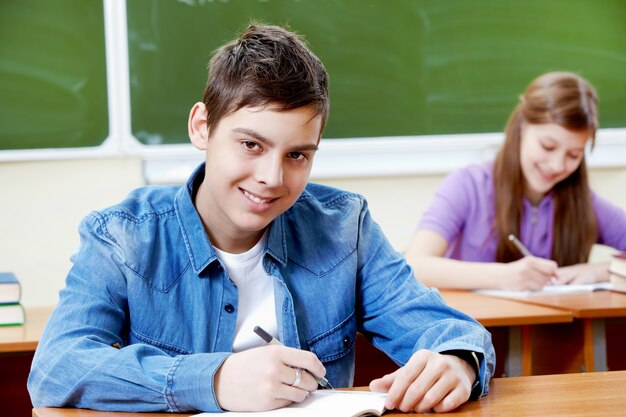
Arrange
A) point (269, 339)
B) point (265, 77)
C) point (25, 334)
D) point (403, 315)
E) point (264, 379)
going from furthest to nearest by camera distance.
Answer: point (25, 334) → point (403, 315) → point (265, 77) → point (269, 339) → point (264, 379)

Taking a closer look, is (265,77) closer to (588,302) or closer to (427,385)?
(427,385)

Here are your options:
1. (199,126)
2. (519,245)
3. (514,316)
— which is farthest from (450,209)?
(199,126)

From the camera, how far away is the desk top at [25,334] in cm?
203

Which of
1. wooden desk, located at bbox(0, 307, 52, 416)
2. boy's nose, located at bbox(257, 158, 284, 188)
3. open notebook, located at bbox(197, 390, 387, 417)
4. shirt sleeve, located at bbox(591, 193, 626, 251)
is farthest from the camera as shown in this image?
shirt sleeve, located at bbox(591, 193, 626, 251)

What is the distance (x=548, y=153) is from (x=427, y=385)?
1797 mm

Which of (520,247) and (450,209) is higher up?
(450,209)

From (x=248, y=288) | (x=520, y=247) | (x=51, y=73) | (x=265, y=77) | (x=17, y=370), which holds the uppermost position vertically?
(x=51, y=73)

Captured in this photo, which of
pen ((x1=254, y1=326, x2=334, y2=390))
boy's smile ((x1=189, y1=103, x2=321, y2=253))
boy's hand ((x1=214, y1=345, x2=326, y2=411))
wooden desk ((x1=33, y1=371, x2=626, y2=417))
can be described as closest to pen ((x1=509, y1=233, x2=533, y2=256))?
wooden desk ((x1=33, y1=371, x2=626, y2=417))

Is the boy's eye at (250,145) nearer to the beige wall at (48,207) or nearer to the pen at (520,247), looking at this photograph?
the pen at (520,247)

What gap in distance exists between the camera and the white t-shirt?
1.64 m

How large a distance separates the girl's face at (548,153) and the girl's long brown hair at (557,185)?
23 mm

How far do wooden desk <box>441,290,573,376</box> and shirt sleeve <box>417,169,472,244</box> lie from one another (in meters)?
0.38

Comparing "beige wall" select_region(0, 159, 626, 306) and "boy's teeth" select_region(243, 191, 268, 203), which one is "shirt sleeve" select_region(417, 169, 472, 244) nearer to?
"beige wall" select_region(0, 159, 626, 306)

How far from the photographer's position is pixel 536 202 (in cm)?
317
